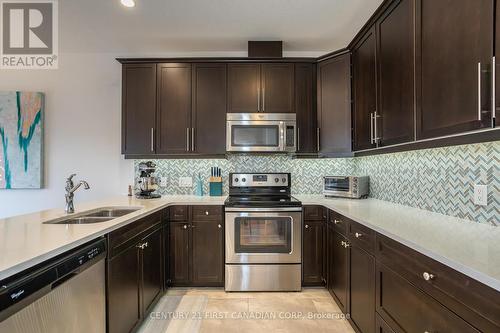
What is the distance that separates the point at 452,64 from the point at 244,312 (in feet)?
7.41

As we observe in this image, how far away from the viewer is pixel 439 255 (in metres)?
0.99

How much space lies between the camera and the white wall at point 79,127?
321 centimetres

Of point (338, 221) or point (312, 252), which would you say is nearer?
point (338, 221)

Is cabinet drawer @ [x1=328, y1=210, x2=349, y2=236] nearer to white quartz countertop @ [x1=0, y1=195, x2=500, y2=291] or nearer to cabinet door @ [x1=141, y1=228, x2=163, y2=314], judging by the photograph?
white quartz countertop @ [x1=0, y1=195, x2=500, y2=291]

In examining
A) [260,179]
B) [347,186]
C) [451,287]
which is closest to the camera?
[451,287]

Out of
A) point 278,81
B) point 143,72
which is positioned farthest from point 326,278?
point 143,72

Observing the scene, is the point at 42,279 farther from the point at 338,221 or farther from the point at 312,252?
the point at 312,252

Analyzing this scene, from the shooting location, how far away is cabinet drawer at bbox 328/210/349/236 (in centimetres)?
210

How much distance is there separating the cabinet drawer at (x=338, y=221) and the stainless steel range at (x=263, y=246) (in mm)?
302

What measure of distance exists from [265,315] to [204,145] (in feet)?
5.80

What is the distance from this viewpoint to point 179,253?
268cm

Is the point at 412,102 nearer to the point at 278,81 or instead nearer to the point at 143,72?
the point at 278,81

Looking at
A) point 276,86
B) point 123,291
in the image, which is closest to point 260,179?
point 276,86

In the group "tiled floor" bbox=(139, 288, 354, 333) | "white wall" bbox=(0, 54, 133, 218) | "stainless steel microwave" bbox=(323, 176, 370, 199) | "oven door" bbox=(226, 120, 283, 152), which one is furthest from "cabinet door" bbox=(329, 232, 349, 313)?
"white wall" bbox=(0, 54, 133, 218)
